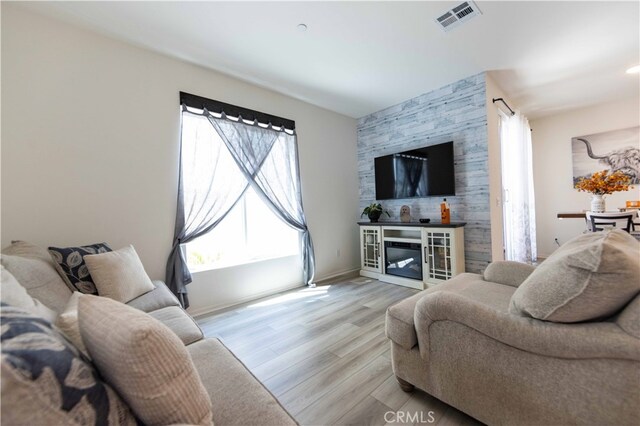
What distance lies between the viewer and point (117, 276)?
1.77 meters

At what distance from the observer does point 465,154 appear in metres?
3.29

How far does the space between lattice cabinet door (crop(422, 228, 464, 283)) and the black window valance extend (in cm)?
238

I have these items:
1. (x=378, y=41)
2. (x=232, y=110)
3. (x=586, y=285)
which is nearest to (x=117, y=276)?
(x=232, y=110)

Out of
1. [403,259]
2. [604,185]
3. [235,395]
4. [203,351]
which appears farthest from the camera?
[403,259]

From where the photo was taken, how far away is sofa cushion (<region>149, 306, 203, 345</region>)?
4.40ft

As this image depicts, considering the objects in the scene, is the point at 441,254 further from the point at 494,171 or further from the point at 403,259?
the point at 494,171

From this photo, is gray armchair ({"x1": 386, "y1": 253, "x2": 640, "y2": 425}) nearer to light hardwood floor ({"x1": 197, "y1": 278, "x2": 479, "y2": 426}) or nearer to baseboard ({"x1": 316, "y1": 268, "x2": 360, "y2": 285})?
light hardwood floor ({"x1": 197, "y1": 278, "x2": 479, "y2": 426})

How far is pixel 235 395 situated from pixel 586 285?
130 centimetres

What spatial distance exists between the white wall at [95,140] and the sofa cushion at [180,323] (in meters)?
1.05

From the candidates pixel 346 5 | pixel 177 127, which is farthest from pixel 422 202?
pixel 177 127

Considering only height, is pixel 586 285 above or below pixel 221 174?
below

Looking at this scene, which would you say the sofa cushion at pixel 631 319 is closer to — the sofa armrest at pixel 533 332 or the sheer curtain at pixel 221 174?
the sofa armrest at pixel 533 332

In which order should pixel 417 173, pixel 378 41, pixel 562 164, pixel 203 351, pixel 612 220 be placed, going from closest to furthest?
pixel 203 351
pixel 378 41
pixel 612 220
pixel 417 173
pixel 562 164

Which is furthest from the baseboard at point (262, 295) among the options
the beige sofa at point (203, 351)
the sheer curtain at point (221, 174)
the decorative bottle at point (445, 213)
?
the decorative bottle at point (445, 213)
